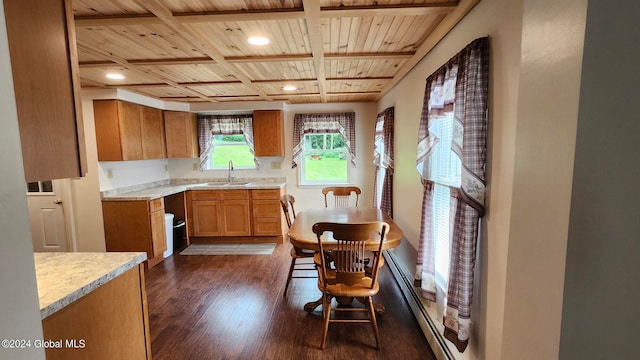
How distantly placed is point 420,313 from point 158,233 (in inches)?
125

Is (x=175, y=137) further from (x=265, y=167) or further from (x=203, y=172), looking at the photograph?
(x=265, y=167)

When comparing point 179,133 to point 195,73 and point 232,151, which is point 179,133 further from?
point 195,73

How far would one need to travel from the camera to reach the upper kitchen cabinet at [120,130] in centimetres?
351

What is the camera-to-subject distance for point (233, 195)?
4383 millimetres

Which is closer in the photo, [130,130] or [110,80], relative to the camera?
[110,80]

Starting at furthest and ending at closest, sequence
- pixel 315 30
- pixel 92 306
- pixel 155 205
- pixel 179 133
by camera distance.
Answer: pixel 179 133, pixel 155 205, pixel 315 30, pixel 92 306

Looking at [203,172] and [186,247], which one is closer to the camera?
[186,247]

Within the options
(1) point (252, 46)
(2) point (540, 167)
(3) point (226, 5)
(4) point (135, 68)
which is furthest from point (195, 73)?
(2) point (540, 167)

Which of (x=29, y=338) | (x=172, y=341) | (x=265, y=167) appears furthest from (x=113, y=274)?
(x=265, y=167)

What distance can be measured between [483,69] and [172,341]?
106 inches

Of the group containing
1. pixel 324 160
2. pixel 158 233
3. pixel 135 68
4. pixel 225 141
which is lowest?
pixel 158 233

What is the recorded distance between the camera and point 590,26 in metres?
0.55

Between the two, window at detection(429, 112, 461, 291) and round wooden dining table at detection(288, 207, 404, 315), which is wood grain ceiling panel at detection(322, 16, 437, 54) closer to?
window at detection(429, 112, 461, 291)

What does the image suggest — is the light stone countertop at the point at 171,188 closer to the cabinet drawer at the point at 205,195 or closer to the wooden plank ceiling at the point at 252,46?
the cabinet drawer at the point at 205,195
